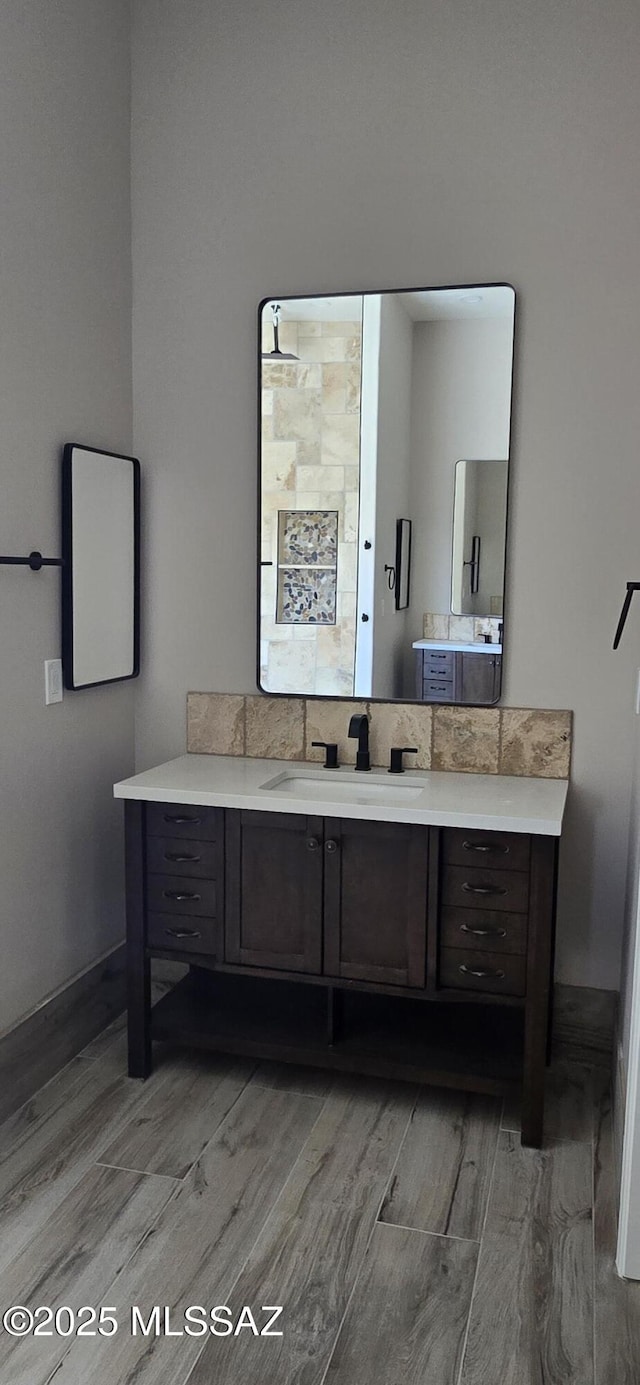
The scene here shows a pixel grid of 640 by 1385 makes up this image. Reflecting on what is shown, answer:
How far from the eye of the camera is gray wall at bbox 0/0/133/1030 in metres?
2.34

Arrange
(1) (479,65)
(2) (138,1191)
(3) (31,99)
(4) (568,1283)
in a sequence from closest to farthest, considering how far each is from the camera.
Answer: (4) (568,1283)
(2) (138,1191)
(3) (31,99)
(1) (479,65)

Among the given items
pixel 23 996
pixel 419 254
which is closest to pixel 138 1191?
pixel 23 996

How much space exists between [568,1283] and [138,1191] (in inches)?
34.2

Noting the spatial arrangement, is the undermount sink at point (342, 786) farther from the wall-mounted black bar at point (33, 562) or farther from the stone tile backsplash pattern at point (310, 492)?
the wall-mounted black bar at point (33, 562)

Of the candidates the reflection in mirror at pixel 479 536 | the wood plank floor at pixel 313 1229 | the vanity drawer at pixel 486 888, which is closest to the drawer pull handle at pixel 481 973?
the vanity drawer at pixel 486 888

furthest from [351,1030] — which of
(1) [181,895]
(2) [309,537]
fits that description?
(2) [309,537]

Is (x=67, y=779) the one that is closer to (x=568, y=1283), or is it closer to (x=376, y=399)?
(x=376, y=399)

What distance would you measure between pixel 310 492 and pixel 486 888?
1147mm

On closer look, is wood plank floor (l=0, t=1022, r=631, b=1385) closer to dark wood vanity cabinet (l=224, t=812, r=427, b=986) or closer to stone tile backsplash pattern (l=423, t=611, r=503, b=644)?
dark wood vanity cabinet (l=224, t=812, r=427, b=986)

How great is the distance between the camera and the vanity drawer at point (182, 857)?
8.17 ft

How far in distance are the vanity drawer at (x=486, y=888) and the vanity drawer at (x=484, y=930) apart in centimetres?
2

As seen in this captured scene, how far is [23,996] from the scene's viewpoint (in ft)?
8.19

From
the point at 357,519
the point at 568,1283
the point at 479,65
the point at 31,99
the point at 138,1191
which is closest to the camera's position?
the point at 568,1283

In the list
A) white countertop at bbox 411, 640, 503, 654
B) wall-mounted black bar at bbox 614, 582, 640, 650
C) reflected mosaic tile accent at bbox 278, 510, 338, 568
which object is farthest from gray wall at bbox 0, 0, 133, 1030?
wall-mounted black bar at bbox 614, 582, 640, 650
